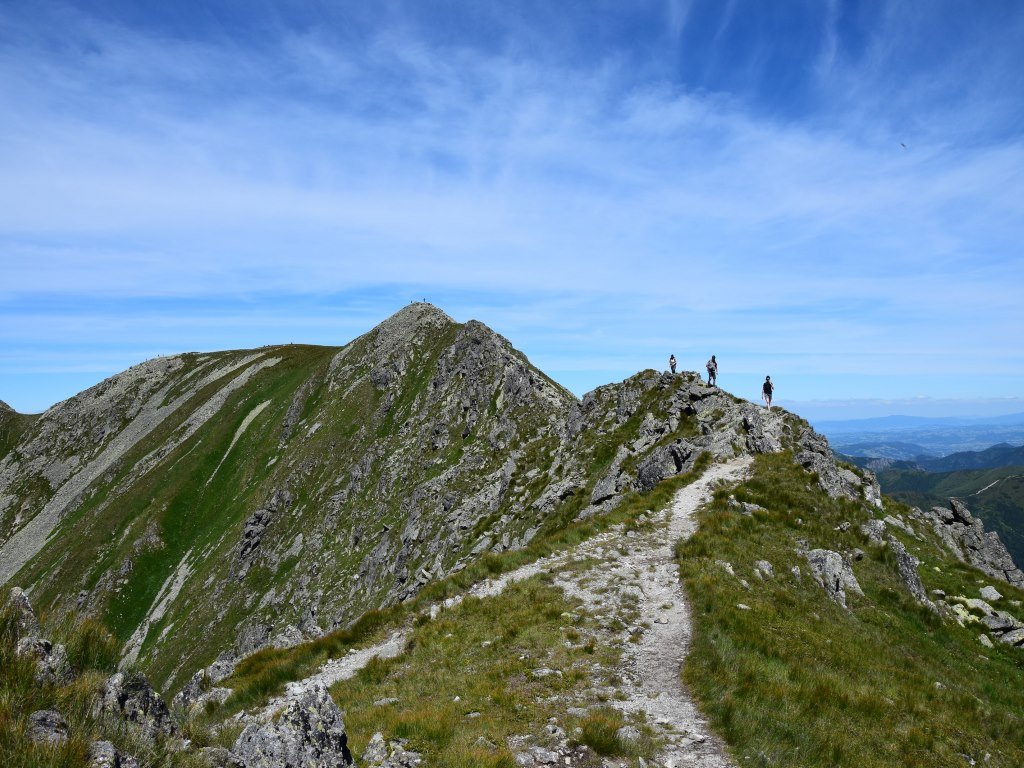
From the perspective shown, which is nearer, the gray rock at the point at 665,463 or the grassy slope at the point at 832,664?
the grassy slope at the point at 832,664

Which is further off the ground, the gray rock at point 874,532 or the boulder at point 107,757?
the boulder at point 107,757

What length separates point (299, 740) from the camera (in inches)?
348

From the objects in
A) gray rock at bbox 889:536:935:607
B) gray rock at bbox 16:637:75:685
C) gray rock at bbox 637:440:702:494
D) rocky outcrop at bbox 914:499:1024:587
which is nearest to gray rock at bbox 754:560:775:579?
gray rock at bbox 889:536:935:607

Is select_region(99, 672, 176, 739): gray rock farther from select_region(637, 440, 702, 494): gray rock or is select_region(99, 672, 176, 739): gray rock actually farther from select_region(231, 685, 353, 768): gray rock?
select_region(637, 440, 702, 494): gray rock

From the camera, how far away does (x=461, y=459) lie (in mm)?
77062

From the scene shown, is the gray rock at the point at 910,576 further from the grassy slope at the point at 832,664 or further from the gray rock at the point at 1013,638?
the gray rock at the point at 1013,638

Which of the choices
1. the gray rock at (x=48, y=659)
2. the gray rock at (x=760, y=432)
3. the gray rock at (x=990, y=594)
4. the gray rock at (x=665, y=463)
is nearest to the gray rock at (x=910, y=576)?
the gray rock at (x=990, y=594)

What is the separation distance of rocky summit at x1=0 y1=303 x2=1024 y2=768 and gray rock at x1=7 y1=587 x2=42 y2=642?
7cm

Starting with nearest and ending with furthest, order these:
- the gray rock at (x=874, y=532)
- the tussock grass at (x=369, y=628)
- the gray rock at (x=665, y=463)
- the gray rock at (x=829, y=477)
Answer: the tussock grass at (x=369, y=628) → the gray rock at (x=874, y=532) → the gray rock at (x=829, y=477) → the gray rock at (x=665, y=463)

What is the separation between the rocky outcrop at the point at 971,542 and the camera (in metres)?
36.3

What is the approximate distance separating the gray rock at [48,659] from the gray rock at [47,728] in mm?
956

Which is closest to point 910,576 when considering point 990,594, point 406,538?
point 990,594

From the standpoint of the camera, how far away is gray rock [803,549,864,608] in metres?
21.5

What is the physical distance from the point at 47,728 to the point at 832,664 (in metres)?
17.7
